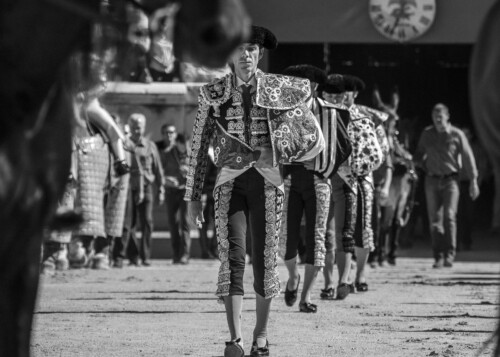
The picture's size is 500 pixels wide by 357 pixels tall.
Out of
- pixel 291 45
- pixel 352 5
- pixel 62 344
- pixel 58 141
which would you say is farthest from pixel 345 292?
pixel 291 45

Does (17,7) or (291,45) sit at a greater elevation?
(291,45)

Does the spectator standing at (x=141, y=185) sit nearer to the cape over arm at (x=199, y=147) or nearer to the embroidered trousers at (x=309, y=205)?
the embroidered trousers at (x=309, y=205)

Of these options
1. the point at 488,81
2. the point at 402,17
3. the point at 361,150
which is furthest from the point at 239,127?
the point at 402,17

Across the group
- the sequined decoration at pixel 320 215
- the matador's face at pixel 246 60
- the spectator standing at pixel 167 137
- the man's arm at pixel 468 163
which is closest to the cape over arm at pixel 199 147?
the matador's face at pixel 246 60

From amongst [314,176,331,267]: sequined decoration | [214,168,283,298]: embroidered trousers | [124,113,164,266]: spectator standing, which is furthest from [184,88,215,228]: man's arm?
[124,113,164,266]: spectator standing

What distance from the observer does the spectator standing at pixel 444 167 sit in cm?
1961

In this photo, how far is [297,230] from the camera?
1220cm

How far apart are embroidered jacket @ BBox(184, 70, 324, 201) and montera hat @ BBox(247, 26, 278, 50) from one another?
0.22 m

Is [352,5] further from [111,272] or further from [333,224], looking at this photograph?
[333,224]

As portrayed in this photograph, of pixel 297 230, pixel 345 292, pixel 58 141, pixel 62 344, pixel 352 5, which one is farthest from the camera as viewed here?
pixel 352 5

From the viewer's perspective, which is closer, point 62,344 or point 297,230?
point 62,344

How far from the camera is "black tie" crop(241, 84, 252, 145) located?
911 cm

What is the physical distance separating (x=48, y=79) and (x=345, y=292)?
381 inches

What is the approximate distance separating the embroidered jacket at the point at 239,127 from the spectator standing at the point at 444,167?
1054 centimetres
